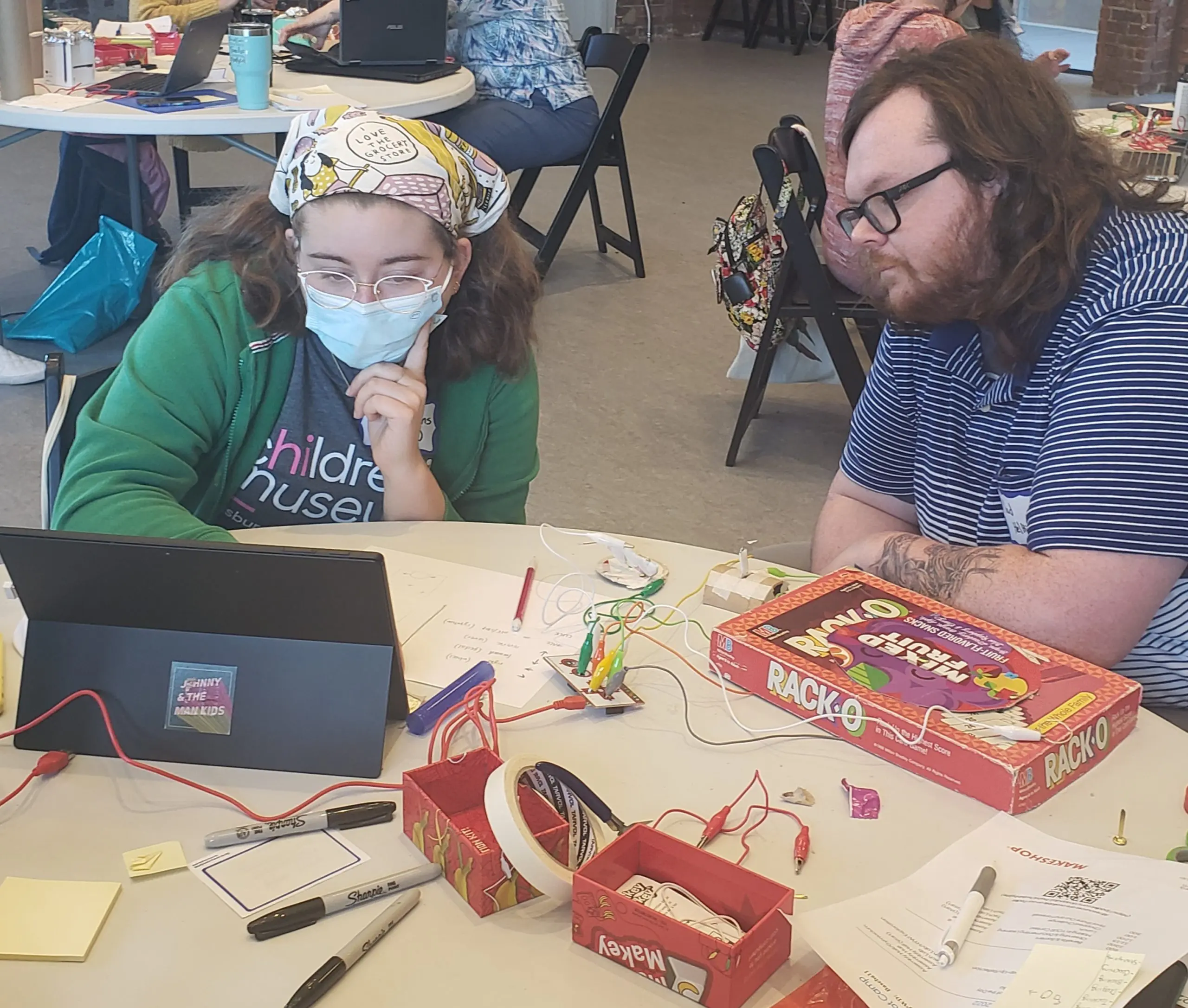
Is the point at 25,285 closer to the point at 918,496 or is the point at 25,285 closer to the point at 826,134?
the point at 826,134

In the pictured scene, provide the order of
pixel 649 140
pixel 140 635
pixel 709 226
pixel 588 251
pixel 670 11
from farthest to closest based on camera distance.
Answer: pixel 670 11 < pixel 649 140 < pixel 709 226 < pixel 588 251 < pixel 140 635

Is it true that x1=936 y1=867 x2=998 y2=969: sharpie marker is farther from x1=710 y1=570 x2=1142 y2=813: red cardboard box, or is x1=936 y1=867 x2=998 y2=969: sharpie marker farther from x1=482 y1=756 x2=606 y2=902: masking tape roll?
x1=482 y1=756 x2=606 y2=902: masking tape roll

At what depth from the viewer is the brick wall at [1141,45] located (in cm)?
792

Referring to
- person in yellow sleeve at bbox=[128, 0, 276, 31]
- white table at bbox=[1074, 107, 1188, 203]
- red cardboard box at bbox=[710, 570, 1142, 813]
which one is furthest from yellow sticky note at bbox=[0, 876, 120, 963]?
person in yellow sleeve at bbox=[128, 0, 276, 31]

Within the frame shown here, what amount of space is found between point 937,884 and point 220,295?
1.08 m

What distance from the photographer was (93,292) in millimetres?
3824

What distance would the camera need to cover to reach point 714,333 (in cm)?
433

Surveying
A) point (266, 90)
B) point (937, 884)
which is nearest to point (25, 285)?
point (266, 90)

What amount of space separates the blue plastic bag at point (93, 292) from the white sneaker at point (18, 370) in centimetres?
16

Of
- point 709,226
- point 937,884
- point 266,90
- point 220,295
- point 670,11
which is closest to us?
point 937,884

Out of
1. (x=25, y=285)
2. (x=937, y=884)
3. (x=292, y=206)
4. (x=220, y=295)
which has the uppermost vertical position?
(x=292, y=206)

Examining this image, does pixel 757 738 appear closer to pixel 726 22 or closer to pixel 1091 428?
pixel 1091 428

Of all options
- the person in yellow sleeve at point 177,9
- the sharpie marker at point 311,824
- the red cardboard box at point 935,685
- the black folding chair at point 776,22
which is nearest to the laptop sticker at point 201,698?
the sharpie marker at point 311,824

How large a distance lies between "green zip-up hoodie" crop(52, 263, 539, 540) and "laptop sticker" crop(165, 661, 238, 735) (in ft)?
1.00
